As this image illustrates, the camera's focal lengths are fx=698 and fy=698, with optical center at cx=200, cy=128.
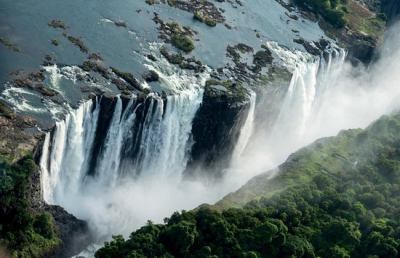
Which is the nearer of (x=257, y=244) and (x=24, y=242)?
(x=24, y=242)

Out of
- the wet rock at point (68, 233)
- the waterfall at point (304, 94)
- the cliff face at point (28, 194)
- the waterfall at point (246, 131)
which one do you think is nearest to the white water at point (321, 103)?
the waterfall at point (304, 94)

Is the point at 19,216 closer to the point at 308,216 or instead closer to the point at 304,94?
the point at 308,216

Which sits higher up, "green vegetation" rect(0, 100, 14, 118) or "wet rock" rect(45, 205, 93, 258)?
"green vegetation" rect(0, 100, 14, 118)

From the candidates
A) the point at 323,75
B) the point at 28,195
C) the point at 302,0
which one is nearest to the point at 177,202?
the point at 28,195

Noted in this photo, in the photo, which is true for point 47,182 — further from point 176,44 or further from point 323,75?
point 323,75

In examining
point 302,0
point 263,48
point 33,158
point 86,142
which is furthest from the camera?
point 302,0

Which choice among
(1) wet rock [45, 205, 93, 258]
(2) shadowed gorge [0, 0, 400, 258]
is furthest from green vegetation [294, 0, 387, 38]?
(1) wet rock [45, 205, 93, 258]

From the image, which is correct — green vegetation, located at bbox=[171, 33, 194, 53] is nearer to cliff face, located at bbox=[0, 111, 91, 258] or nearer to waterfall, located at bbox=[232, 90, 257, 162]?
waterfall, located at bbox=[232, 90, 257, 162]

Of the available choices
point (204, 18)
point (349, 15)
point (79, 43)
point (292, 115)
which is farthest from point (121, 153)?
point (349, 15)
